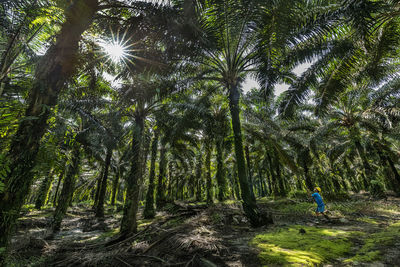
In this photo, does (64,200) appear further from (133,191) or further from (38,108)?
(38,108)

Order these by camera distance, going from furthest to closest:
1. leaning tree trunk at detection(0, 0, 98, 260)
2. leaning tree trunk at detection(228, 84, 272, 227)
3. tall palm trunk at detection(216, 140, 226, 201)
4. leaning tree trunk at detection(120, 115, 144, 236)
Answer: tall palm trunk at detection(216, 140, 226, 201)
leaning tree trunk at detection(120, 115, 144, 236)
leaning tree trunk at detection(228, 84, 272, 227)
leaning tree trunk at detection(0, 0, 98, 260)

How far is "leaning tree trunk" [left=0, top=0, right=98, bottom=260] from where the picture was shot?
7.26ft

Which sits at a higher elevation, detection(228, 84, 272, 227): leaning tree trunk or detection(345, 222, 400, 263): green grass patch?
detection(228, 84, 272, 227): leaning tree trunk

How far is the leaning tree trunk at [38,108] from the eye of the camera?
87.1 inches

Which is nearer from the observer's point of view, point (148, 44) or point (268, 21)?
point (148, 44)

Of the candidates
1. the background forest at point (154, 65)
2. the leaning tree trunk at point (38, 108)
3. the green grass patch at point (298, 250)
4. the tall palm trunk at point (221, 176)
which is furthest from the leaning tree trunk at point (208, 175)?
the leaning tree trunk at point (38, 108)

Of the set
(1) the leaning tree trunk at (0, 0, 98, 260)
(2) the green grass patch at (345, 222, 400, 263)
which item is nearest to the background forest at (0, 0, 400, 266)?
(1) the leaning tree trunk at (0, 0, 98, 260)

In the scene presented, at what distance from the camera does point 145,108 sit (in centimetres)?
873

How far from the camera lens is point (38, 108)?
2.60 metres

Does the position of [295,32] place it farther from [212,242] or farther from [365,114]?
[365,114]

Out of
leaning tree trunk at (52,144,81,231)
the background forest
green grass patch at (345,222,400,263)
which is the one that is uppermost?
the background forest

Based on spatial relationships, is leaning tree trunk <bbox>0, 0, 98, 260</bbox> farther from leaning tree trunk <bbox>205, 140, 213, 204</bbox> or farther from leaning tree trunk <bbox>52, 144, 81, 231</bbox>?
leaning tree trunk <bbox>205, 140, 213, 204</bbox>

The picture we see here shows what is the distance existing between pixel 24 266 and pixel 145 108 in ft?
22.2

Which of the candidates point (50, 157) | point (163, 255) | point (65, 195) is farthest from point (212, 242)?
point (65, 195)
